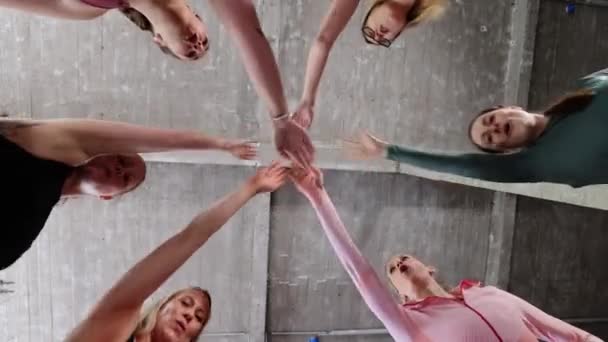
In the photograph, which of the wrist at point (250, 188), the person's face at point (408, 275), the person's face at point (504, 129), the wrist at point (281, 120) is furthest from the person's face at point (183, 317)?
the person's face at point (504, 129)

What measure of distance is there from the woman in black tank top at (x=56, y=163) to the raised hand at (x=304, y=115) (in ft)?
1.17

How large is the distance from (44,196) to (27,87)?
1872 mm

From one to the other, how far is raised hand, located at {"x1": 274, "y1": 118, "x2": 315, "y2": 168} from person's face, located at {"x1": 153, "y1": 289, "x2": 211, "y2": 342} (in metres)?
0.47

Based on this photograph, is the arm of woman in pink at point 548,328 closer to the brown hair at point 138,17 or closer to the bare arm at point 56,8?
the brown hair at point 138,17

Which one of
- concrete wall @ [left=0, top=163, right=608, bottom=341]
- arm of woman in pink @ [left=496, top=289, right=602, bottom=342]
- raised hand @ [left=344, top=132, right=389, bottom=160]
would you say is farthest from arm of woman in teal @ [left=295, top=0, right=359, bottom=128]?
concrete wall @ [left=0, top=163, right=608, bottom=341]

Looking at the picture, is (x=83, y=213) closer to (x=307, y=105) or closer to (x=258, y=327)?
(x=258, y=327)

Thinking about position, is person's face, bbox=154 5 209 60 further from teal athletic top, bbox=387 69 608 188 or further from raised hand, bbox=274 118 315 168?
teal athletic top, bbox=387 69 608 188

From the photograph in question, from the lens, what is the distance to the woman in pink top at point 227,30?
62.4 inches

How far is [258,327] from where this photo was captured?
3490mm

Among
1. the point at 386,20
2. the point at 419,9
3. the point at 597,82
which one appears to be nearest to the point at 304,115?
the point at 386,20

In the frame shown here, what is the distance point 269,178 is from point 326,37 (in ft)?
1.66

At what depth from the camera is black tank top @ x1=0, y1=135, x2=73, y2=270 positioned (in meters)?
1.39

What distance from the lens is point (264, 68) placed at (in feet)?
5.40

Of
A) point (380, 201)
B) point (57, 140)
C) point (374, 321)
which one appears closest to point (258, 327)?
point (374, 321)
